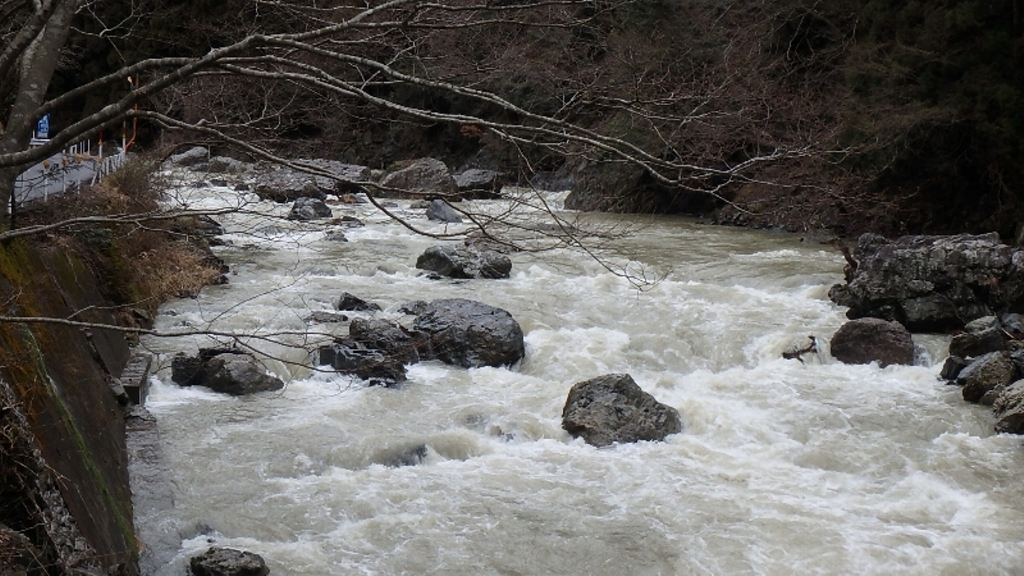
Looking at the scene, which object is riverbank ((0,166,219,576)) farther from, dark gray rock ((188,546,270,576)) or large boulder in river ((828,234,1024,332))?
large boulder in river ((828,234,1024,332))

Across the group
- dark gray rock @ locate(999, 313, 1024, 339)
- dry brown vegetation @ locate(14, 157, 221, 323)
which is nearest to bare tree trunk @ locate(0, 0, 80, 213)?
dry brown vegetation @ locate(14, 157, 221, 323)

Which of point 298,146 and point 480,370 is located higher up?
point 298,146

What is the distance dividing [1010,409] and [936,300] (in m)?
3.31

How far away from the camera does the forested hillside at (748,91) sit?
19.9 feet

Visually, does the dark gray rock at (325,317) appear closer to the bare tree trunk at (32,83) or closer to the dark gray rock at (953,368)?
the dark gray rock at (953,368)

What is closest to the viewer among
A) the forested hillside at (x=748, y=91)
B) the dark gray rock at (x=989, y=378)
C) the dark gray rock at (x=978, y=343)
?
the forested hillside at (x=748, y=91)

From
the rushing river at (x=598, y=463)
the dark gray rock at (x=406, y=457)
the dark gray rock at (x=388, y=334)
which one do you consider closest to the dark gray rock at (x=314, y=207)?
the rushing river at (x=598, y=463)

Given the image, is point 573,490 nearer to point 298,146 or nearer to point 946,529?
point 946,529

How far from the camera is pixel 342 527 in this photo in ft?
22.0

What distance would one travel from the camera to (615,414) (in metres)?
8.55

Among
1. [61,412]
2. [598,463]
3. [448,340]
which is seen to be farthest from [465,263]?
[61,412]

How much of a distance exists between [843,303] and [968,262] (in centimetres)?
152

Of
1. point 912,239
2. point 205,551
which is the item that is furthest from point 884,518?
point 912,239

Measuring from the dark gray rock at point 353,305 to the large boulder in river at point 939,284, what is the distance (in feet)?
19.0
